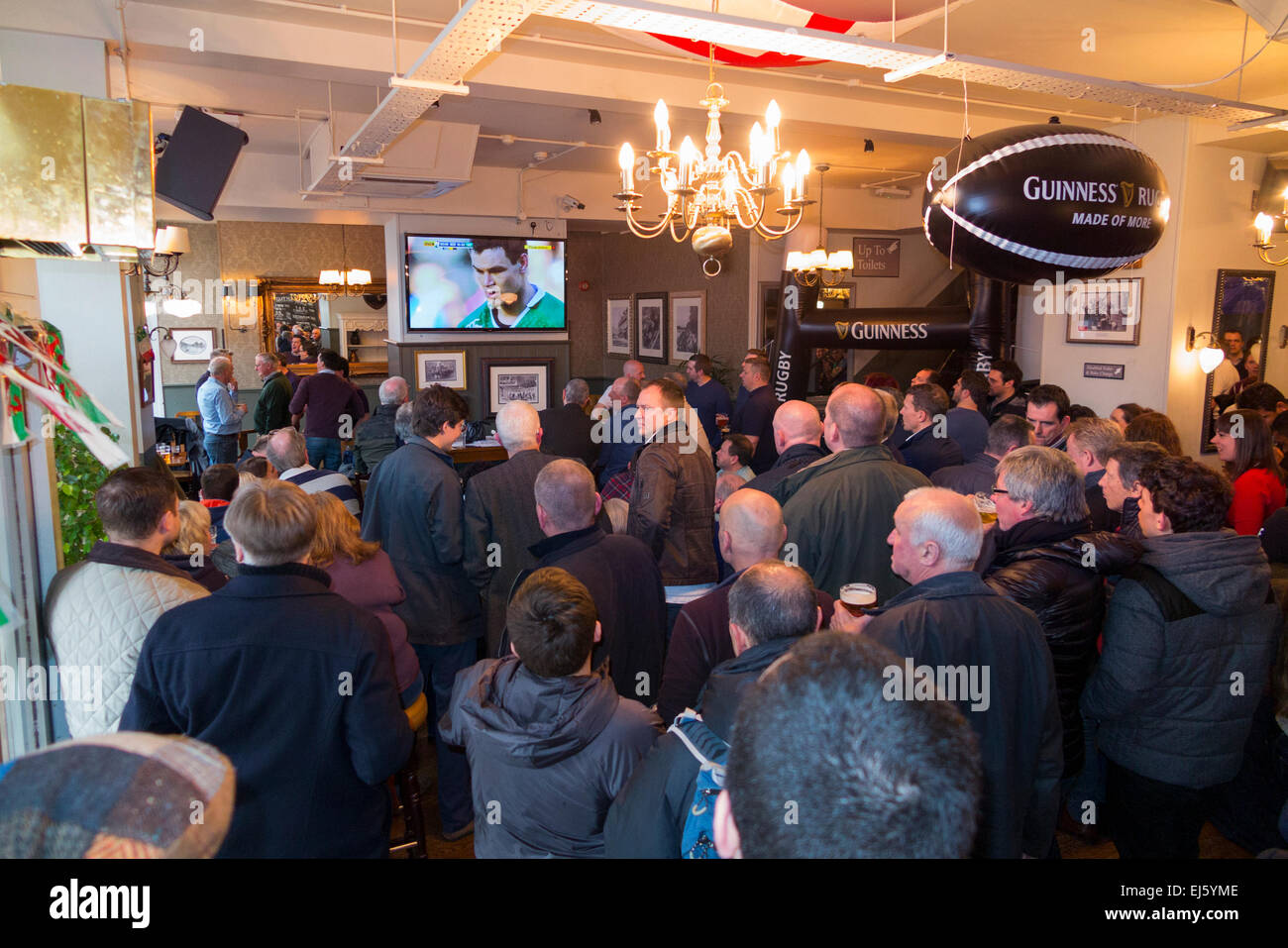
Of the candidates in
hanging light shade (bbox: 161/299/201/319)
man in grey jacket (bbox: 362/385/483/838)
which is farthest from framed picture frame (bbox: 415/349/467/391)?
man in grey jacket (bbox: 362/385/483/838)

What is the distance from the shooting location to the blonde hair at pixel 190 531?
2.63m

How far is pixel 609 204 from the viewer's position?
998cm

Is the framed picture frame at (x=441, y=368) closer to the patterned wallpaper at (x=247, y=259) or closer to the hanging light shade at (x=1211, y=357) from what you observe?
the patterned wallpaper at (x=247, y=259)

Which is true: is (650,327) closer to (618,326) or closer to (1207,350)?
(618,326)

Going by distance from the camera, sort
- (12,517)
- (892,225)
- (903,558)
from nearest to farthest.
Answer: (12,517) → (903,558) → (892,225)

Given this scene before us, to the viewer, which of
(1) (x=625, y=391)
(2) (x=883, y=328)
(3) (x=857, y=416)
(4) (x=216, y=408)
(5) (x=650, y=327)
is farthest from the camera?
(5) (x=650, y=327)

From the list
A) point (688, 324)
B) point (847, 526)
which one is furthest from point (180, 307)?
point (847, 526)

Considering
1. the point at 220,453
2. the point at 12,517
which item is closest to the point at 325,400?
the point at 220,453

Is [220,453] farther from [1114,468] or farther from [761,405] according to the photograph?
[1114,468]

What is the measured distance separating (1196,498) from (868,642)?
1.99 meters

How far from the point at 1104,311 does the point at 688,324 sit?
544cm

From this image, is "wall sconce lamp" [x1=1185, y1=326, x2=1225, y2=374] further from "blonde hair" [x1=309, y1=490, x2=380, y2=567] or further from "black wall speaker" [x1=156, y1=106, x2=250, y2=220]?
"black wall speaker" [x1=156, y1=106, x2=250, y2=220]

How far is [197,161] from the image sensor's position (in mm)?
4613

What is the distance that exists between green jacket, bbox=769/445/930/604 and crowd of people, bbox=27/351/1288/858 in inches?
0.4
